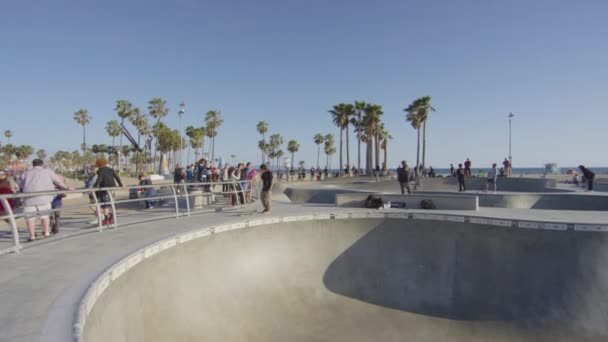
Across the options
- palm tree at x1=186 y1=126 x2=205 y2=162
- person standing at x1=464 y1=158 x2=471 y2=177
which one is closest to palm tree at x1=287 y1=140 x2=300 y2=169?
palm tree at x1=186 y1=126 x2=205 y2=162

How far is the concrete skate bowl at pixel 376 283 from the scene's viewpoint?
6719mm

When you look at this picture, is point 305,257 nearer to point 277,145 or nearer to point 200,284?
point 200,284

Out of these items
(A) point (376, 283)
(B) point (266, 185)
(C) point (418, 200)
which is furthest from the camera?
(C) point (418, 200)

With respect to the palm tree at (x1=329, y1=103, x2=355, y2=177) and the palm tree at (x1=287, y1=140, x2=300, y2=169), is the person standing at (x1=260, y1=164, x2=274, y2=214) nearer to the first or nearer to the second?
the palm tree at (x1=329, y1=103, x2=355, y2=177)

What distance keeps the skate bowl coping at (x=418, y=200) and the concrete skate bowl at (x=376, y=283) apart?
204 cm

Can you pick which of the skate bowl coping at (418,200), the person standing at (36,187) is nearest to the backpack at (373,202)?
the skate bowl coping at (418,200)

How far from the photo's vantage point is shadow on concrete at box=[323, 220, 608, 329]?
7.69 meters

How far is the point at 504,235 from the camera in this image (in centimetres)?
877

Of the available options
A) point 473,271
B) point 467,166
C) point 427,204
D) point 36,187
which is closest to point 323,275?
point 473,271

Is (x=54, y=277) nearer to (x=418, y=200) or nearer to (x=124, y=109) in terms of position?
(x=418, y=200)

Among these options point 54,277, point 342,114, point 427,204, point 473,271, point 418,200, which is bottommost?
point 473,271

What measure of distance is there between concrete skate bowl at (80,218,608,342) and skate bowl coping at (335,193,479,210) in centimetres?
204

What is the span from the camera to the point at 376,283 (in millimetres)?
9266

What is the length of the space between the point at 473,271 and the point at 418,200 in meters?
3.59
